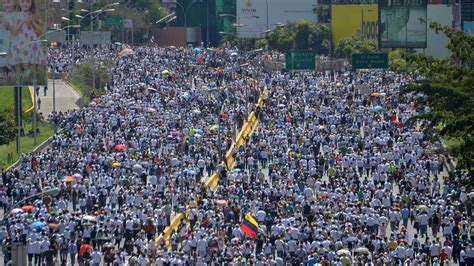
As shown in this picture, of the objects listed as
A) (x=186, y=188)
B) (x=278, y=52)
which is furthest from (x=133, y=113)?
(x=278, y=52)

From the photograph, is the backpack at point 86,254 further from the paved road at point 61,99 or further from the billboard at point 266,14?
the billboard at point 266,14

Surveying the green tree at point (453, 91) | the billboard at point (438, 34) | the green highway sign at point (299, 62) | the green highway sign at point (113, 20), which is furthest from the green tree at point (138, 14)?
the green tree at point (453, 91)

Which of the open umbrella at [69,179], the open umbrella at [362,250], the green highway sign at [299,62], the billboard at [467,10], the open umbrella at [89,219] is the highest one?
the billboard at [467,10]

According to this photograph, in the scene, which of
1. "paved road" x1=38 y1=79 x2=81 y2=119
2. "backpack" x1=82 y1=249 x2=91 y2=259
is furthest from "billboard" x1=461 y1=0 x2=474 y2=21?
"backpack" x1=82 y1=249 x2=91 y2=259

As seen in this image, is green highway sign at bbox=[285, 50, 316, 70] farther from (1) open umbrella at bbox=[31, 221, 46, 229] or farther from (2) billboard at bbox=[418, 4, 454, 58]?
(1) open umbrella at bbox=[31, 221, 46, 229]

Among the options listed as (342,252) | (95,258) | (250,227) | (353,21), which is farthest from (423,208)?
(353,21)

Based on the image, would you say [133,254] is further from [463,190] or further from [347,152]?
[347,152]
